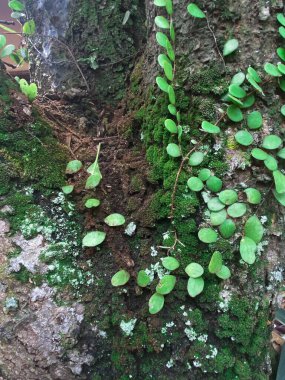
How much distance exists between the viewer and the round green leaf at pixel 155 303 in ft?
3.26

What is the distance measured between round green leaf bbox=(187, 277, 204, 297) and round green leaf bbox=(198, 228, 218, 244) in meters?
0.10

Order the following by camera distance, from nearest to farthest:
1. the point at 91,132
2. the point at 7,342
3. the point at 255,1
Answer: the point at 7,342
the point at 255,1
the point at 91,132

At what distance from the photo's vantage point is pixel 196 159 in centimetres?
108

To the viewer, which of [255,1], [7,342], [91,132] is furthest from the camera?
[91,132]

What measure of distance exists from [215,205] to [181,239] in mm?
134

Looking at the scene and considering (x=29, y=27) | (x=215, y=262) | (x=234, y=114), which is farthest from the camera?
(x=29, y=27)

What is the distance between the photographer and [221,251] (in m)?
1.01

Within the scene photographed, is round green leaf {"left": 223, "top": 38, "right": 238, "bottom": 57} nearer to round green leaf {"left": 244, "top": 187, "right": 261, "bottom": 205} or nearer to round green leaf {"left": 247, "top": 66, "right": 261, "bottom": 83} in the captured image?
round green leaf {"left": 247, "top": 66, "right": 261, "bottom": 83}

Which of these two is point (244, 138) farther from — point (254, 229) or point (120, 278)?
point (120, 278)

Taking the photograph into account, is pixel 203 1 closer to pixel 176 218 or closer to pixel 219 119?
pixel 219 119

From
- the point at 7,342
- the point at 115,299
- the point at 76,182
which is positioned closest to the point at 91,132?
the point at 76,182

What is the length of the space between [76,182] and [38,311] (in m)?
0.40

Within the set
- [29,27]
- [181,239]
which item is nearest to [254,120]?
[181,239]

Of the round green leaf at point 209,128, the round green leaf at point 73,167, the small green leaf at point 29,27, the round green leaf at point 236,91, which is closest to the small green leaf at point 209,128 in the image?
the round green leaf at point 209,128
